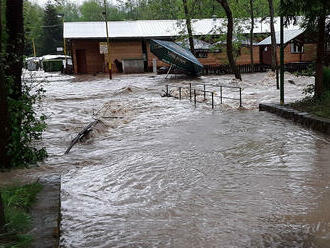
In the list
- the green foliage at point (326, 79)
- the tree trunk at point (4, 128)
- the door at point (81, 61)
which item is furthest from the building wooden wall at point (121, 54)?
the tree trunk at point (4, 128)

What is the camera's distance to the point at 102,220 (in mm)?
6031

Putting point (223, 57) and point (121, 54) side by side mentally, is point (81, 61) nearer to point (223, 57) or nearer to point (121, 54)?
point (121, 54)

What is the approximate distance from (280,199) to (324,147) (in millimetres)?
4013

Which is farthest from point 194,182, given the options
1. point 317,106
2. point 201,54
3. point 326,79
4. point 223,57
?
point 201,54

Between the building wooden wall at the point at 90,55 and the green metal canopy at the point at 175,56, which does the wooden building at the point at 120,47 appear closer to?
the building wooden wall at the point at 90,55

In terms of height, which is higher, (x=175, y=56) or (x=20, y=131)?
(x=175, y=56)

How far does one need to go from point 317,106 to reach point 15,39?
9.42 meters

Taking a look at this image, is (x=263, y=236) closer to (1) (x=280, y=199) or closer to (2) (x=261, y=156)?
(1) (x=280, y=199)

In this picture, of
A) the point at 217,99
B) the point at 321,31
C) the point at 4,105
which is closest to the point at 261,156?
the point at 4,105

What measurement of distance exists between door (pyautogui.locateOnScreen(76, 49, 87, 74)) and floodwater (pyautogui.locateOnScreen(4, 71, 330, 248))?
103ft

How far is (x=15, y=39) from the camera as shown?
362 inches

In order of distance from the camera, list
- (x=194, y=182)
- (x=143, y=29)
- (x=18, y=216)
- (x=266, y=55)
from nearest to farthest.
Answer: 1. (x=18, y=216)
2. (x=194, y=182)
3. (x=266, y=55)
4. (x=143, y=29)

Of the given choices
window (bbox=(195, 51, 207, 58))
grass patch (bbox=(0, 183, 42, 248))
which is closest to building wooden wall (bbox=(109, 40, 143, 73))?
window (bbox=(195, 51, 207, 58))

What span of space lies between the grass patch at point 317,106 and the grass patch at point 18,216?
9324 millimetres
